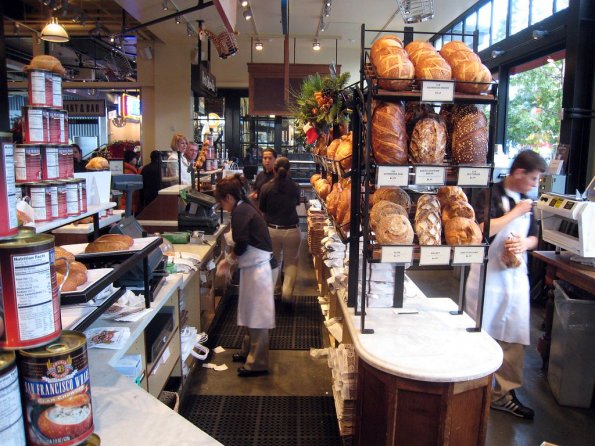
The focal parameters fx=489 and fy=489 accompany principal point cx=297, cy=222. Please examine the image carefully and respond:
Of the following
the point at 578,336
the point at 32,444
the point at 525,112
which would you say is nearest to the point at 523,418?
the point at 578,336

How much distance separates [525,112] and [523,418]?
4448 millimetres

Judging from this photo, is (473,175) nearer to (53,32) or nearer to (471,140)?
(471,140)

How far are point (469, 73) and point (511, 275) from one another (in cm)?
156

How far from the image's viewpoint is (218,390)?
12.2 ft

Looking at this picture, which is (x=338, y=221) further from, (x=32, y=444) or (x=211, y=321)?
(x=211, y=321)

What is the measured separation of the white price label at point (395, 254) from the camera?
83.6 inches

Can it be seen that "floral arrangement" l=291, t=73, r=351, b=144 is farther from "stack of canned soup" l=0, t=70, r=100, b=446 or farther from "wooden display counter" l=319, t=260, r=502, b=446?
"stack of canned soup" l=0, t=70, r=100, b=446

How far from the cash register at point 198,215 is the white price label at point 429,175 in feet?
9.89

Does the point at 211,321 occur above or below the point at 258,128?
below

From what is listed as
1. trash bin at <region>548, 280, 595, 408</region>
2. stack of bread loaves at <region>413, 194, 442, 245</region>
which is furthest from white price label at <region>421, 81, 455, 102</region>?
trash bin at <region>548, 280, 595, 408</region>

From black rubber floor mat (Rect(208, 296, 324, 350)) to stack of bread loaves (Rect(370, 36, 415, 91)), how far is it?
2965mm

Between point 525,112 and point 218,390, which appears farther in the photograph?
point 525,112

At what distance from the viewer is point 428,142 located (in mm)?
2160

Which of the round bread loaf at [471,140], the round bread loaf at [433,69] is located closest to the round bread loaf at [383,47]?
the round bread loaf at [433,69]
